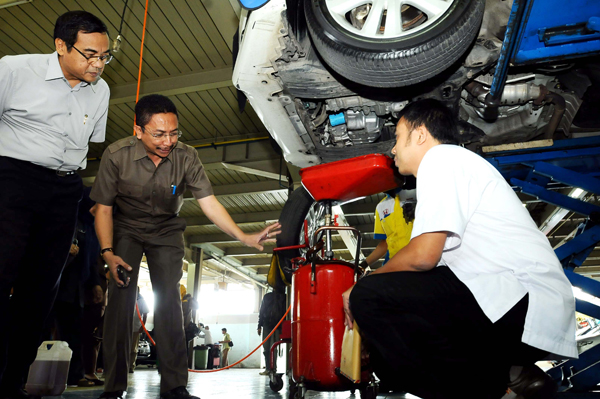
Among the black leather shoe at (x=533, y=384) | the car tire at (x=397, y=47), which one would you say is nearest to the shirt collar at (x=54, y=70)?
the car tire at (x=397, y=47)

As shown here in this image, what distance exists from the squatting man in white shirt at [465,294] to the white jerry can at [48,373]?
181cm

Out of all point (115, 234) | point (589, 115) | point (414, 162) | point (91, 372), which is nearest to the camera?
point (414, 162)

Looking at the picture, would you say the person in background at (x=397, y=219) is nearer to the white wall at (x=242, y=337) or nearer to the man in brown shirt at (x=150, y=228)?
the man in brown shirt at (x=150, y=228)

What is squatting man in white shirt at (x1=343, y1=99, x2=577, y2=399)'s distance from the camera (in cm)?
122

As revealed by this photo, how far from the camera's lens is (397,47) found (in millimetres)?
1966

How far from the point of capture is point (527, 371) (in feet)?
4.87

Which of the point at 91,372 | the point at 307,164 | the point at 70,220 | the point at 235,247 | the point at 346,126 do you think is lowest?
the point at 91,372

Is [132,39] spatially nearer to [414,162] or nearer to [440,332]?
[414,162]

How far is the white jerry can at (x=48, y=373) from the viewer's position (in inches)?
88.1

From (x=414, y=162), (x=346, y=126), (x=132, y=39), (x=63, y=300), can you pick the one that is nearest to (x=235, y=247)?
(x=132, y=39)

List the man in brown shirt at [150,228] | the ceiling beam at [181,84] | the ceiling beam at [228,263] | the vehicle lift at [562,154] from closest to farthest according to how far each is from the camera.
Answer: the vehicle lift at [562,154] < the man in brown shirt at [150,228] < the ceiling beam at [181,84] < the ceiling beam at [228,263]

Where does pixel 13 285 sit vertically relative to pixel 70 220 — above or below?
below

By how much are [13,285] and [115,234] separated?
21.8 inches

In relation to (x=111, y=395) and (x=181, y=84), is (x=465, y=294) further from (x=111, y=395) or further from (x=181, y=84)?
(x=181, y=84)
